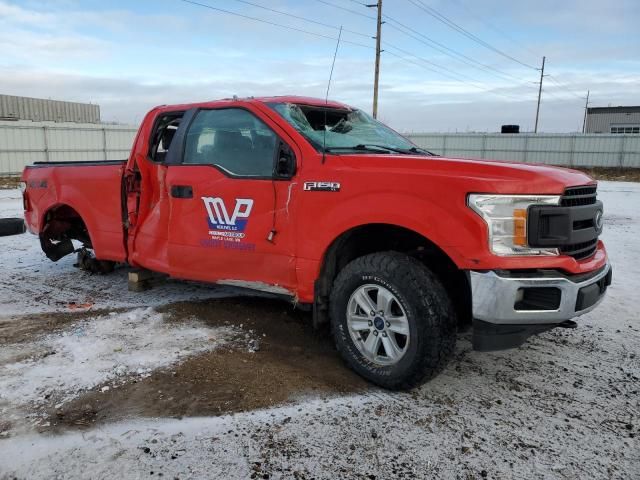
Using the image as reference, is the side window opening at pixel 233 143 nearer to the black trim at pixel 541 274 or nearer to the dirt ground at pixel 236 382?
the dirt ground at pixel 236 382

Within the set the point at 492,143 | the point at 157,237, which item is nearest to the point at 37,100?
the point at 492,143

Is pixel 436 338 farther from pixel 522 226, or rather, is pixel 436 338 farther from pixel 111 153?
pixel 111 153

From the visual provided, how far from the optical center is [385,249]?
3807 millimetres

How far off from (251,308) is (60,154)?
2345 centimetres

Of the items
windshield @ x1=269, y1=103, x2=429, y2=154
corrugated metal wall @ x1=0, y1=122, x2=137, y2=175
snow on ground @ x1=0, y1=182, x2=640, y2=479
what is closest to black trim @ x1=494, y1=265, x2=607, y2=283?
snow on ground @ x1=0, y1=182, x2=640, y2=479

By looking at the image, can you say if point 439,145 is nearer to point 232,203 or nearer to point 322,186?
point 232,203

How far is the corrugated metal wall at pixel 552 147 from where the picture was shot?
1220 inches


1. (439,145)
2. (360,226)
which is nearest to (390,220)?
(360,226)

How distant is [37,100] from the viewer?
40.4 m

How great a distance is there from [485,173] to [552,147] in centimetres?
3275

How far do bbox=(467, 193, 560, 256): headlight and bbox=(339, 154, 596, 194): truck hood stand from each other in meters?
0.05

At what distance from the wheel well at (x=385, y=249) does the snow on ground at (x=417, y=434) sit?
23.0 inches

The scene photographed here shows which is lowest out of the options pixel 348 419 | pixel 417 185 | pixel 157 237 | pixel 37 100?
pixel 348 419

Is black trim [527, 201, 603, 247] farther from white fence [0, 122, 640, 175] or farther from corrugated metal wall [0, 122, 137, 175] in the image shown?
white fence [0, 122, 640, 175]
